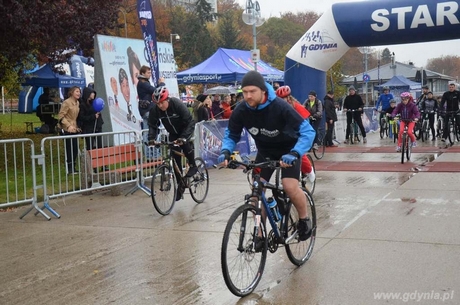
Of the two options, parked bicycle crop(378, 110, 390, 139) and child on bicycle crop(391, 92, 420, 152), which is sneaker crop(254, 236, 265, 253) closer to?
child on bicycle crop(391, 92, 420, 152)

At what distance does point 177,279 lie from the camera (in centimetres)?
570

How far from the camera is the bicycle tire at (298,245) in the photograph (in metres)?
5.84

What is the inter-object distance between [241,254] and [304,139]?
1151mm

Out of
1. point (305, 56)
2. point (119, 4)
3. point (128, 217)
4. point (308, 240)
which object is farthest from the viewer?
point (305, 56)

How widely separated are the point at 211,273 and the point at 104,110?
9088 mm

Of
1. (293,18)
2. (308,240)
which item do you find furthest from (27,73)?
(293,18)

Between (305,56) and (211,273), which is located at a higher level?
(305,56)

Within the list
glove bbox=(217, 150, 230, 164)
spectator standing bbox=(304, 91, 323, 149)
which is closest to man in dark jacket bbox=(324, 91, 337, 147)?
spectator standing bbox=(304, 91, 323, 149)

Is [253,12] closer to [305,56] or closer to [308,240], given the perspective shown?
[305,56]

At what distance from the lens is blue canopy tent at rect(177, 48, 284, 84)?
24422 millimetres

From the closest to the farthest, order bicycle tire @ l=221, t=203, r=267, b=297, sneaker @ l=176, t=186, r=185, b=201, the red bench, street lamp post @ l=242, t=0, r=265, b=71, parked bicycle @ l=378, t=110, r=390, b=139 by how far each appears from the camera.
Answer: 1. bicycle tire @ l=221, t=203, r=267, b=297
2. sneaker @ l=176, t=186, r=185, b=201
3. the red bench
4. street lamp post @ l=242, t=0, r=265, b=71
5. parked bicycle @ l=378, t=110, r=390, b=139

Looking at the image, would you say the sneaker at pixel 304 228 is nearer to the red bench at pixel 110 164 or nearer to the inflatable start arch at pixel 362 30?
the red bench at pixel 110 164

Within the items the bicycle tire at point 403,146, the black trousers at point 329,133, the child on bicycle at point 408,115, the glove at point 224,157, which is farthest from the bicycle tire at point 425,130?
the glove at point 224,157

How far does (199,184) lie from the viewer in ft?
32.1
